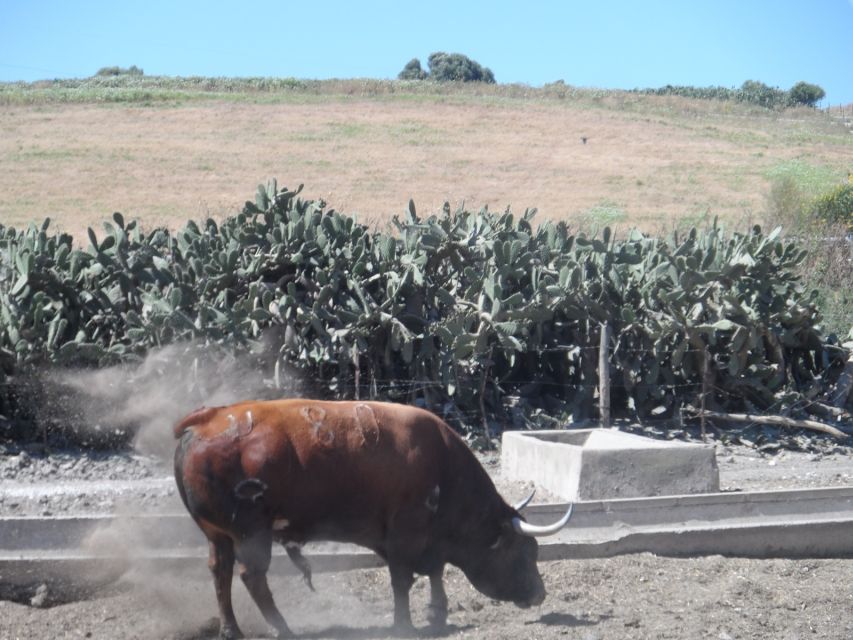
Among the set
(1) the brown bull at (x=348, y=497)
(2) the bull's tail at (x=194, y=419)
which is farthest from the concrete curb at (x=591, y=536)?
(2) the bull's tail at (x=194, y=419)

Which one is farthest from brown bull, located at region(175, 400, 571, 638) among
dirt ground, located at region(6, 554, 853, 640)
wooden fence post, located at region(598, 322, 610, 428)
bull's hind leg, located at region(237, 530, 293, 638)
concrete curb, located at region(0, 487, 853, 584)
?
wooden fence post, located at region(598, 322, 610, 428)

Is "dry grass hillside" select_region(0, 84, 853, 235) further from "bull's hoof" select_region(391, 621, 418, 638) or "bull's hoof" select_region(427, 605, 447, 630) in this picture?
"bull's hoof" select_region(391, 621, 418, 638)

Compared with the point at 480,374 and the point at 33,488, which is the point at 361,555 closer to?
the point at 33,488

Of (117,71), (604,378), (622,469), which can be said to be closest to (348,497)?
(622,469)

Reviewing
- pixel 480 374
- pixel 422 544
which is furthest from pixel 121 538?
pixel 480 374

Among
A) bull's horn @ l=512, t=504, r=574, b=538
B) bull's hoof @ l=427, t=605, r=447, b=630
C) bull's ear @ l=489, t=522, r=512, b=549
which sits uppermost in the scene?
bull's horn @ l=512, t=504, r=574, b=538

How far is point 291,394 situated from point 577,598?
5.12 metres

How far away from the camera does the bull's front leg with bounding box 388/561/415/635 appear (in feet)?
21.6

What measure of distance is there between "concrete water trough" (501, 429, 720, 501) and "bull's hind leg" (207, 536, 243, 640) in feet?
11.6

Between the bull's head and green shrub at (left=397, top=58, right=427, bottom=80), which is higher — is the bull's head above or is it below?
below

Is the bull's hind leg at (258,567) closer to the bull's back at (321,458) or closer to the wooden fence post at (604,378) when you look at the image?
the bull's back at (321,458)

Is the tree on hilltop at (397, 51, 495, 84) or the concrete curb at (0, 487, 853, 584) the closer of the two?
the concrete curb at (0, 487, 853, 584)

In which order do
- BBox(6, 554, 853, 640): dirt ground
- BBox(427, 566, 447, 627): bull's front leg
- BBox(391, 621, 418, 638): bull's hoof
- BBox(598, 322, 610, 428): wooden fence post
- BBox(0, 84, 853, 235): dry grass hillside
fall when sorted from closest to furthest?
1. BBox(391, 621, 418, 638): bull's hoof
2. BBox(6, 554, 853, 640): dirt ground
3. BBox(427, 566, 447, 627): bull's front leg
4. BBox(598, 322, 610, 428): wooden fence post
5. BBox(0, 84, 853, 235): dry grass hillside

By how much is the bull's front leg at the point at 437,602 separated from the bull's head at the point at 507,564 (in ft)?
0.64
